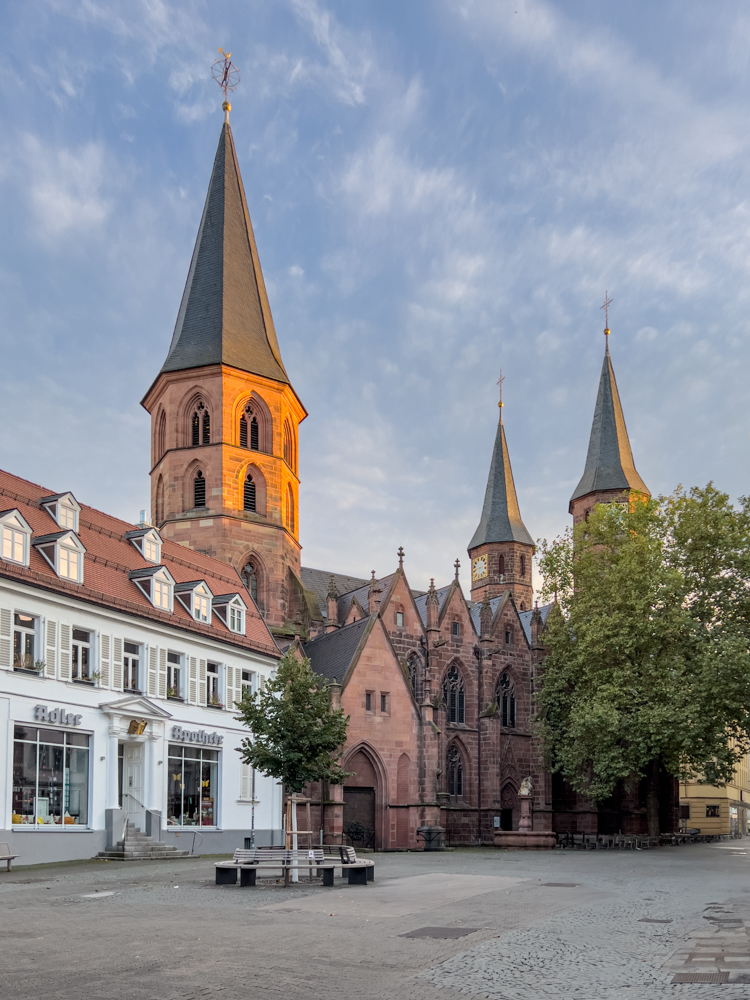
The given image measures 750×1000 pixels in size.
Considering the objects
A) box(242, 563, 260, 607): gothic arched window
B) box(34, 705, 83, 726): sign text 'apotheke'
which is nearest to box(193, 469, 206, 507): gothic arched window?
box(242, 563, 260, 607): gothic arched window

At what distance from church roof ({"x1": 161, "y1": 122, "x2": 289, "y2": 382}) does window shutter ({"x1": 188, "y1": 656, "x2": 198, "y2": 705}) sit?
67.1 ft

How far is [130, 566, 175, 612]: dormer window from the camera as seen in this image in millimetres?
33188

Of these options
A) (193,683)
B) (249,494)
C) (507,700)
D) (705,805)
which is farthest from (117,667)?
(705,805)

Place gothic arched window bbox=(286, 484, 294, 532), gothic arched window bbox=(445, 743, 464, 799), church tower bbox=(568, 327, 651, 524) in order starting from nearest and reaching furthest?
gothic arched window bbox=(445, 743, 464, 799) → gothic arched window bbox=(286, 484, 294, 532) → church tower bbox=(568, 327, 651, 524)

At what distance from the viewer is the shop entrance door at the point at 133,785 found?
30641 millimetres

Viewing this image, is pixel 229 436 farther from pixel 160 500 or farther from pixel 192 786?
pixel 192 786

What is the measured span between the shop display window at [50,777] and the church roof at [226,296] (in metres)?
26.6

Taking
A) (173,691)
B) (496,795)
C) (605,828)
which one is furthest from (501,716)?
(173,691)

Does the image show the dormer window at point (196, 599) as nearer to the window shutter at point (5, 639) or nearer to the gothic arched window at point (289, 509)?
the window shutter at point (5, 639)

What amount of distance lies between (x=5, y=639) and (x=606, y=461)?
186ft

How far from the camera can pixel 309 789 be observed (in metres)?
41.8

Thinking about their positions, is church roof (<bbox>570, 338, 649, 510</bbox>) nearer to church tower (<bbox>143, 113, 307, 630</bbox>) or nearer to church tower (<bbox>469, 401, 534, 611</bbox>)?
church tower (<bbox>469, 401, 534, 611</bbox>)

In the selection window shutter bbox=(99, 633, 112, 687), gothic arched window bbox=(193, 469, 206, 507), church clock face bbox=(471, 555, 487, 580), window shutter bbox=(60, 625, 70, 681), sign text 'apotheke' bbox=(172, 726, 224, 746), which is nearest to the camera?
window shutter bbox=(60, 625, 70, 681)

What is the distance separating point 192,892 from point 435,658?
3514 cm
